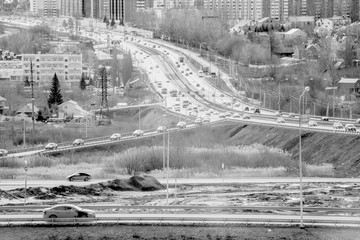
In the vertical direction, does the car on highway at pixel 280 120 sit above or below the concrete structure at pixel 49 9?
below

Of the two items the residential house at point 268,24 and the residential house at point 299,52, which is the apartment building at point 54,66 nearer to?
the residential house at point 299,52

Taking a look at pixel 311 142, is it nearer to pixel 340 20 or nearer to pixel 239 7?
pixel 340 20

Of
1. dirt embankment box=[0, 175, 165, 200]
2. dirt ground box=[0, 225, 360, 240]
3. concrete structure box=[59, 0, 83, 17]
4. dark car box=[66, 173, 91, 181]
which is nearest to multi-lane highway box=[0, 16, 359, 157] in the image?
dark car box=[66, 173, 91, 181]

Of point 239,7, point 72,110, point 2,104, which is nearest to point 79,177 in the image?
point 72,110

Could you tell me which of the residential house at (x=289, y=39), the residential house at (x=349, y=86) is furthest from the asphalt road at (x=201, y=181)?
the residential house at (x=289, y=39)

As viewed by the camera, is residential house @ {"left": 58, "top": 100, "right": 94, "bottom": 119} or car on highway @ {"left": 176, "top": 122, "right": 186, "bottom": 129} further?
residential house @ {"left": 58, "top": 100, "right": 94, "bottom": 119}

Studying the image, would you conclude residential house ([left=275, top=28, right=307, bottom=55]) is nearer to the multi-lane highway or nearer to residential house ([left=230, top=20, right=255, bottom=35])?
residential house ([left=230, top=20, right=255, bottom=35])
